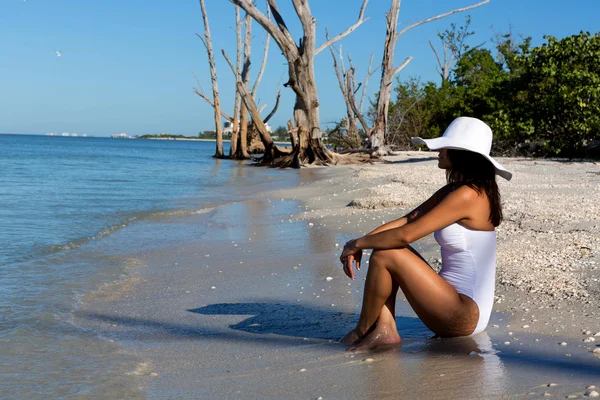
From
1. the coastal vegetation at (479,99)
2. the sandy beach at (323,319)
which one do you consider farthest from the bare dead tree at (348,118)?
the sandy beach at (323,319)

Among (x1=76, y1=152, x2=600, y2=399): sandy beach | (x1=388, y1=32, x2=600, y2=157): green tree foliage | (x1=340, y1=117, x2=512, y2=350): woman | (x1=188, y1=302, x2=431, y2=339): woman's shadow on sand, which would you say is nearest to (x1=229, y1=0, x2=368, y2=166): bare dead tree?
(x1=388, y1=32, x2=600, y2=157): green tree foliage

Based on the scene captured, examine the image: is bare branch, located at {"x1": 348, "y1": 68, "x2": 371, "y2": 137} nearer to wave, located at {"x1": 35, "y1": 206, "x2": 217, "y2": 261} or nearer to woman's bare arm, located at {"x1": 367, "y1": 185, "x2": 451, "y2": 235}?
wave, located at {"x1": 35, "y1": 206, "x2": 217, "y2": 261}

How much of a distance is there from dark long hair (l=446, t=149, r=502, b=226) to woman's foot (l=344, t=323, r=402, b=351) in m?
0.76

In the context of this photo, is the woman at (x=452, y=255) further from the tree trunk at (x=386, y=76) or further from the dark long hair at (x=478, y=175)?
the tree trunk at (x=386, y=76)

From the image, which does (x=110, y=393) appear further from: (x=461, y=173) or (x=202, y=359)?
(x=461, y=173)

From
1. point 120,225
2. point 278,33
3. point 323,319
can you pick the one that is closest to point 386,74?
point 278,33

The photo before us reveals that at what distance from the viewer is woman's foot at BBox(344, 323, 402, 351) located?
3.37m

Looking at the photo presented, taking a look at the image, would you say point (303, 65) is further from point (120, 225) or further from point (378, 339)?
point (378, 339)

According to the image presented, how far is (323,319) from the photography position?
166 inches

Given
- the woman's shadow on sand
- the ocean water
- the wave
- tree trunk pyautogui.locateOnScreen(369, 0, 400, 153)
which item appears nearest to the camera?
the ocean water

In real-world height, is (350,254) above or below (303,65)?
below

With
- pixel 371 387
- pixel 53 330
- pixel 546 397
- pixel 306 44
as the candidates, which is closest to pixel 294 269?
pixel 53 330

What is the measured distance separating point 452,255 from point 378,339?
0.57 metres

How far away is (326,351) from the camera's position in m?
3.44
